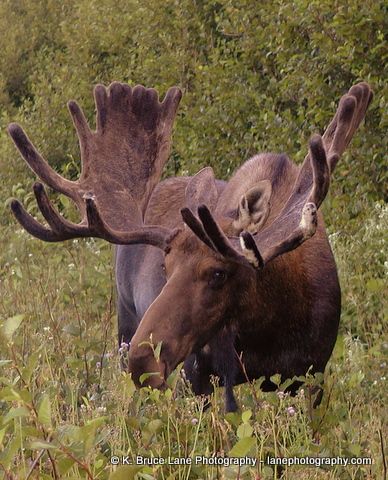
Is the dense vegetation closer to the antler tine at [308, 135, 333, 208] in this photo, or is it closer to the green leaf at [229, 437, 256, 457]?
the green leaf at [229, 437, 256, 457]

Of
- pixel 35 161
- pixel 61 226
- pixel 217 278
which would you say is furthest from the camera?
pixel 35 161

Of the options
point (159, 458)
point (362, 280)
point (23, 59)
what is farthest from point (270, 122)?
point (23, 59)

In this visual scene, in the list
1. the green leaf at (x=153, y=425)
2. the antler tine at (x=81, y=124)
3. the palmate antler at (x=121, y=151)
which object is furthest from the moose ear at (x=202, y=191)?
the green leaf at (x=153, y=425)

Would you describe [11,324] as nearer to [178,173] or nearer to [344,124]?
[344,124]

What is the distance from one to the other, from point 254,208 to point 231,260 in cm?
39

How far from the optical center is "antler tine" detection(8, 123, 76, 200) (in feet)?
20.4

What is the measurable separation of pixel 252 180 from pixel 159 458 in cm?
214

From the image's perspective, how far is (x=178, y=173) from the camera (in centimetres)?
1448

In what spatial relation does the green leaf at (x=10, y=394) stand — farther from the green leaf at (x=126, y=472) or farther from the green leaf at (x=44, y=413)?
the green leaf at (x=126, y=472)

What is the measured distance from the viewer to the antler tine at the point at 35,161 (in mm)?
6230

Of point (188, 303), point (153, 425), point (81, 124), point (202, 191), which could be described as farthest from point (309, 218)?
point (81, 124)

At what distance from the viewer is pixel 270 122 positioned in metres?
11.6

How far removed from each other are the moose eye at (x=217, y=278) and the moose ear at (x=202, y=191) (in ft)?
1.84

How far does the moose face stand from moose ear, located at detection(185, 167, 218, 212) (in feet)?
1.26
